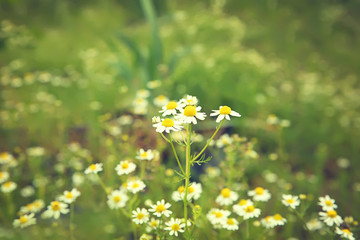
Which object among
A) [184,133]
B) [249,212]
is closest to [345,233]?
[249,212]

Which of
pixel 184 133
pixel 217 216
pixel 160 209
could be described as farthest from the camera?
pixel 184 133

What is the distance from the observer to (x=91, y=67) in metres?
3.01

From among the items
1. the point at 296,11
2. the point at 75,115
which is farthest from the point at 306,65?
the point at 75,115

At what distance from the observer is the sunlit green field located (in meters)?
1.13

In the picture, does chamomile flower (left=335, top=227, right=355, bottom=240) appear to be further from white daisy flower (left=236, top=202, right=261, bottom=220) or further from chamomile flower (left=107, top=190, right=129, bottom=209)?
chamomile flower (left=107, top=190, right=129, bottom=209)

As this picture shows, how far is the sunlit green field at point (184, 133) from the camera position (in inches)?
44.6

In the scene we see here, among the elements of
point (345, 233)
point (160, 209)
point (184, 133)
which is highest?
point (184, 133)

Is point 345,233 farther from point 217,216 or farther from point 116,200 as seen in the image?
point 116,200

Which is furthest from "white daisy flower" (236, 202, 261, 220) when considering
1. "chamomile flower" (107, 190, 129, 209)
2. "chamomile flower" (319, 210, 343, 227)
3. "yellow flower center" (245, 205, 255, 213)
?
"chamomile flower" (107, 190, 129, 209)

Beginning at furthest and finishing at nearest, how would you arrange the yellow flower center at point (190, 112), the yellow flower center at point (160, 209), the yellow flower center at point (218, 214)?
the yellow flower center at point (218, 214)
the yellow flower center at point (160, 209)
the yellow flower center at point (190, 112)

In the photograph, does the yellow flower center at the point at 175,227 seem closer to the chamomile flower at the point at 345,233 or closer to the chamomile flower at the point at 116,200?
the chamomile flower at the point at 116,200

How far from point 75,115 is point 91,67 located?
72 centimetres

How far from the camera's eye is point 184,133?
69.7 inches

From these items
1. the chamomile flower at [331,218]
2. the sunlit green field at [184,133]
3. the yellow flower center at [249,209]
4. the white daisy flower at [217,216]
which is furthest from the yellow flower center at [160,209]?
the chamomile flower at [331,218]
